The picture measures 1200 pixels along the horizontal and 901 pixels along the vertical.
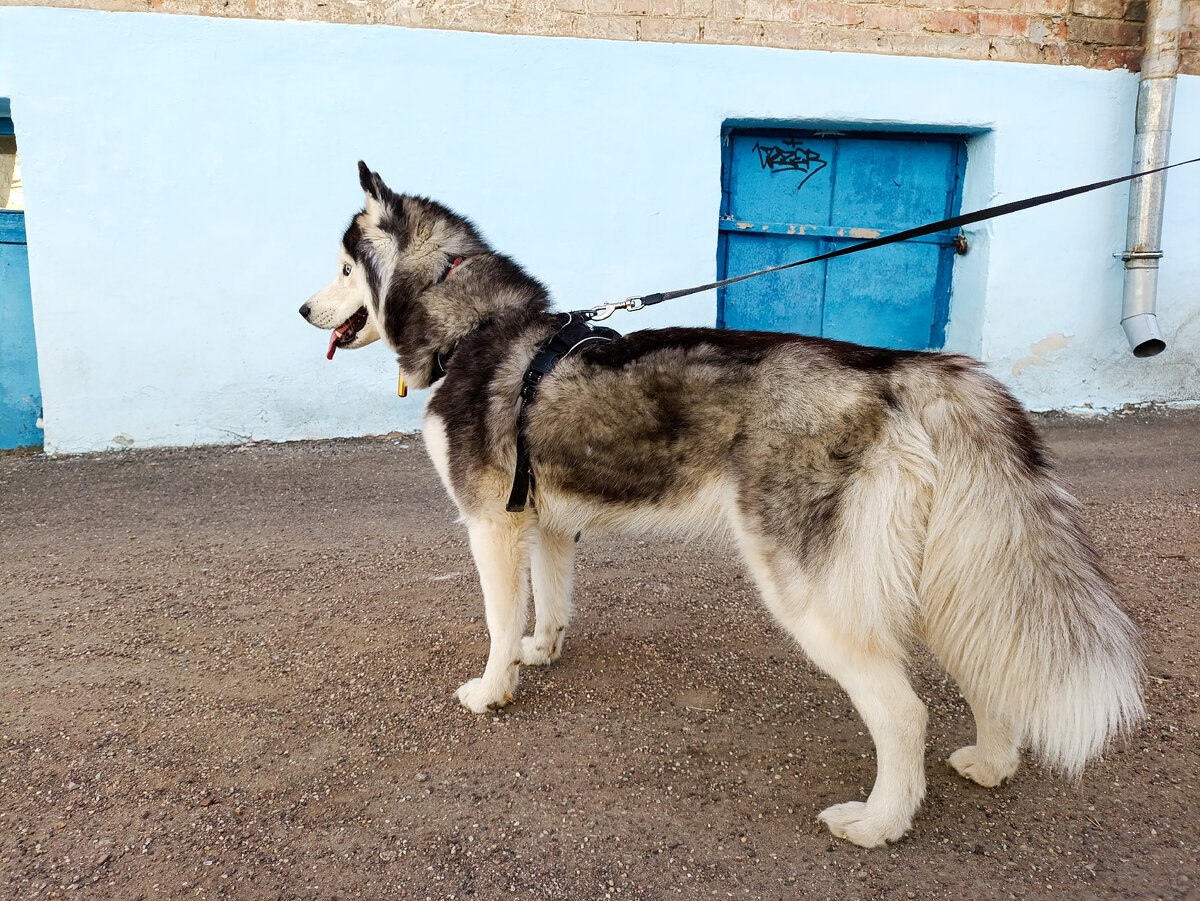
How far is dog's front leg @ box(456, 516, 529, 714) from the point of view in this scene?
111 inches

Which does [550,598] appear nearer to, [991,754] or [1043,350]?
[991,754]

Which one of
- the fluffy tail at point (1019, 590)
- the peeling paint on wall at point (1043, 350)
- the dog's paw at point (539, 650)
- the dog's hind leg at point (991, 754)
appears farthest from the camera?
the peeling paint on wall at point (1043, 350)

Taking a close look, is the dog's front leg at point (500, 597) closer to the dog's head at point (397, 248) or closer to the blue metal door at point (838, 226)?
the dog's head at point (397, 248)

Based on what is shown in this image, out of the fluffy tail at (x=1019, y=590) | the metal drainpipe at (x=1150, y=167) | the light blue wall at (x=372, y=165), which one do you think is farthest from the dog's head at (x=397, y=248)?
the metal drainpipe at (x=1150, y=167)

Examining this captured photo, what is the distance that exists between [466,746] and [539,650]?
61 cm

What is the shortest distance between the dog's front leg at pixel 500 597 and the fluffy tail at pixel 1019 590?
4.56 ft

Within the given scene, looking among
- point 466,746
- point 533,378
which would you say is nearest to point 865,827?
point 466,746

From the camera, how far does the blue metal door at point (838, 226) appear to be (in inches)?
268

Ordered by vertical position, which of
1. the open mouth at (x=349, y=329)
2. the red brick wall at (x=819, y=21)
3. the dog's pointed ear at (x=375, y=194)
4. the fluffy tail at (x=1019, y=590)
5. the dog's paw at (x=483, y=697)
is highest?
the red brick wall at (x=819, y=21)

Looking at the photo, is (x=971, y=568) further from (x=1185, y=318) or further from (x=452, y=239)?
(x=1185, y=318)

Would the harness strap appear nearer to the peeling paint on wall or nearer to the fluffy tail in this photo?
the fluffy tail

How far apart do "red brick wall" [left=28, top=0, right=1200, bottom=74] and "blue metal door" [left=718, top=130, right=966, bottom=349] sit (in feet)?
2.51

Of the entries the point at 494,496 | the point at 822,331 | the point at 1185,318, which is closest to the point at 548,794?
the point at 494,496

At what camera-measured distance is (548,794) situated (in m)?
2.46
